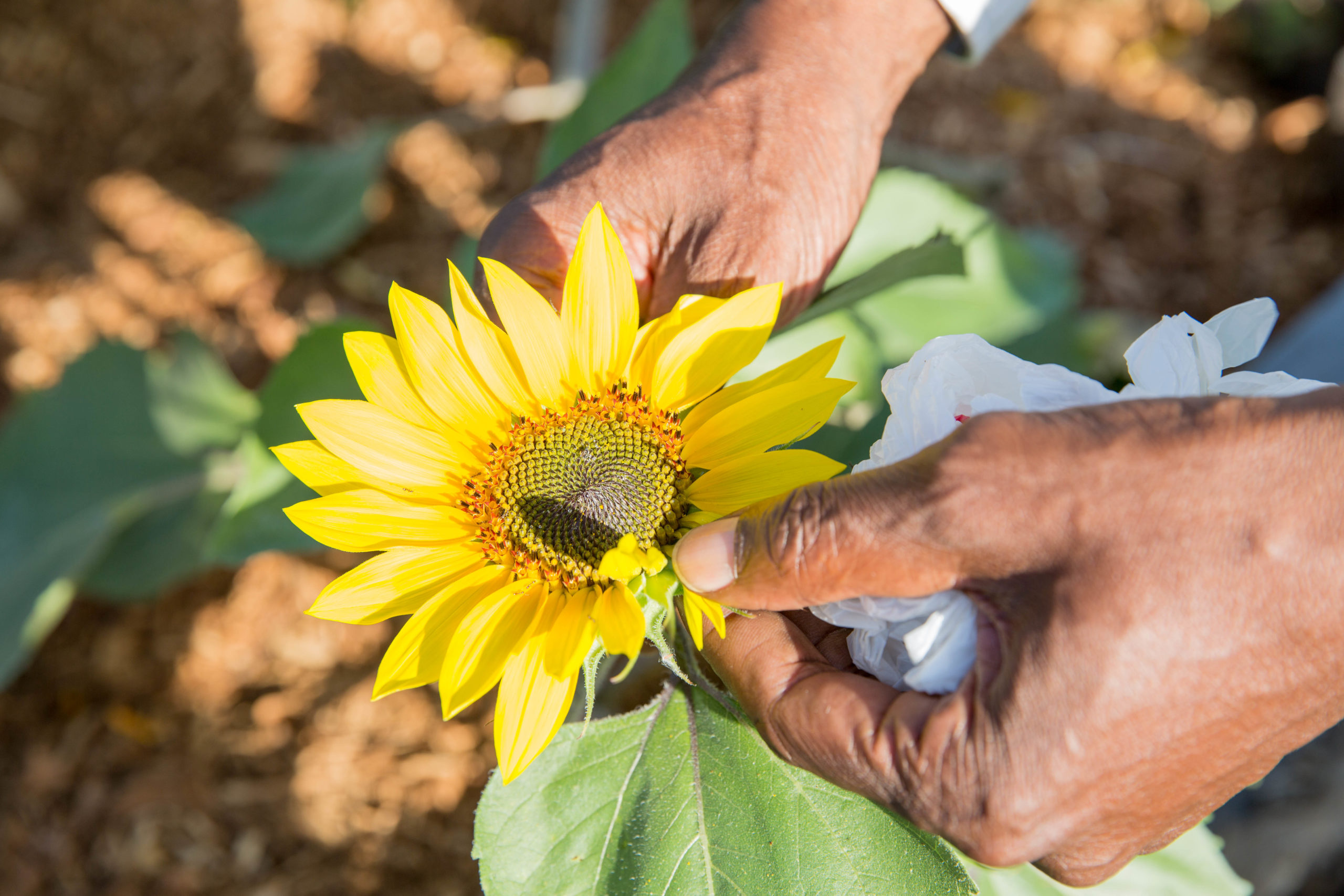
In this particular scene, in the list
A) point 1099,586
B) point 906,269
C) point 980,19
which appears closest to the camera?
point 1099,586

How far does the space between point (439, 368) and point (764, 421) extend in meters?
0.42

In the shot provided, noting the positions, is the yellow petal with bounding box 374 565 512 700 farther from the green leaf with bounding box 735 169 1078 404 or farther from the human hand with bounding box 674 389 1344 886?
the green leaf with bounding box 735 169 1078 404

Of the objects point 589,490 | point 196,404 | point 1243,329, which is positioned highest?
point 196,404

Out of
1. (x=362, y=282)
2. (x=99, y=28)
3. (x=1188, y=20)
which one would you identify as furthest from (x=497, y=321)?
(x=1188, y=20)

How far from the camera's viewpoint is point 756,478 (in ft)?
3.76

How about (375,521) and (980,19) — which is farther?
(980,19)

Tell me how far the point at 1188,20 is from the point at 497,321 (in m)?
3.27

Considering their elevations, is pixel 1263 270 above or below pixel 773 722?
below

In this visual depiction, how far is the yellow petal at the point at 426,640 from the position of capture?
1071mm

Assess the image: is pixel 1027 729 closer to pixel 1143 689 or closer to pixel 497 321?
pixel 1143 689

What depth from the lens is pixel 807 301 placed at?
1.50 meters

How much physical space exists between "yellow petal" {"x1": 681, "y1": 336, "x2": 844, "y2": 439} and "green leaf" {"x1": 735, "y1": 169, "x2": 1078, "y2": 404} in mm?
503

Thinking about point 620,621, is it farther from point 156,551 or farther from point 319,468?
point 156,551

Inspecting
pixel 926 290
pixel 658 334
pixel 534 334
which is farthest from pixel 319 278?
pixel 658 334
